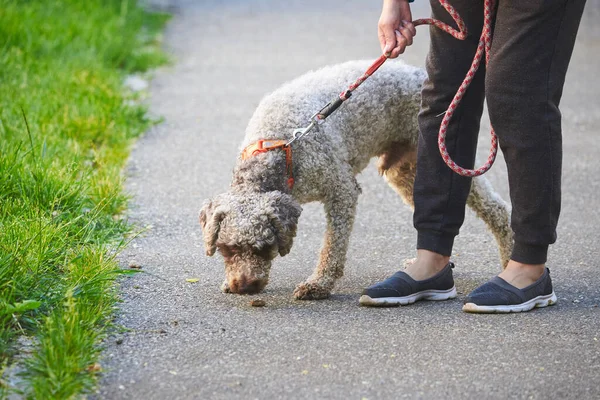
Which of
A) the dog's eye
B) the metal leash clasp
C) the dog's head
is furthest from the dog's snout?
the metal leash clasp

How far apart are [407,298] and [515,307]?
1.55 feet

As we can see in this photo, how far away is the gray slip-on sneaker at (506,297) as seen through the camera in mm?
3854

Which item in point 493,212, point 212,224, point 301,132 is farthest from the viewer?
point 493,212

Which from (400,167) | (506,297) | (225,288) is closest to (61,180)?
(225,288)

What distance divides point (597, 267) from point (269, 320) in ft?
5.88

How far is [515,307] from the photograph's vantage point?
12.6ft

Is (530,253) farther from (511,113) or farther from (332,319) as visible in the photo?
(332,319)

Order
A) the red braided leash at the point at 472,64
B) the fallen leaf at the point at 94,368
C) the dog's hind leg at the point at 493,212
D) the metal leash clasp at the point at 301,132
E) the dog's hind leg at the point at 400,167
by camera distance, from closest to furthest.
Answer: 1. the fallen leaf at the point at 94,368
2. the red braided leash at the point at 472,64
3. the metal leash clasp at the point at 301,132
4. the dog's hind leg at the point at 493,212
5. the dog's hind leg at the point at 400,167

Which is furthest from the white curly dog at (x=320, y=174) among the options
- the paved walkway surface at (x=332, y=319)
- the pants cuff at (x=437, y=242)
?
the pants cuff at (x=437, y=242)

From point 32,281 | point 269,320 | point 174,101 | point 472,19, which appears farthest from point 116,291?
point 174,101

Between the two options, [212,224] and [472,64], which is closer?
[472,64]

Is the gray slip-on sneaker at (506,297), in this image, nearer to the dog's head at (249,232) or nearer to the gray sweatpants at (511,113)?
the gray sweatpants at (511,113)

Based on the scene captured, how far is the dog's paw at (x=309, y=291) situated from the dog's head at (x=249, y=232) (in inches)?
7.6

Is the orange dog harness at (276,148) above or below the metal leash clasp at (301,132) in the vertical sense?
below
